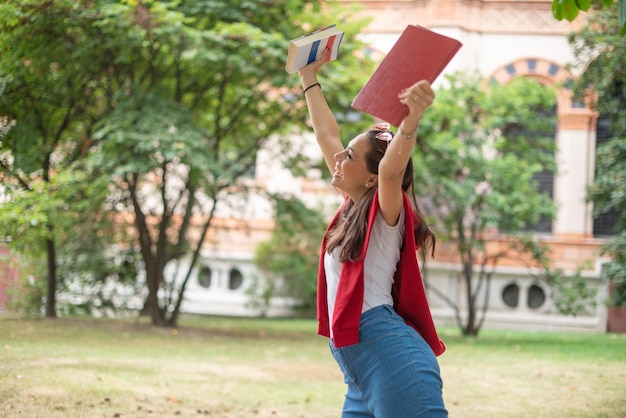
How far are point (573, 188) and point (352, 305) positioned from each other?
16.5 metres

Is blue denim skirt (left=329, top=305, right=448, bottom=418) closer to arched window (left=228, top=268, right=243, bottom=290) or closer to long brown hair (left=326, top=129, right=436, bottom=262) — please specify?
long brown hair (left=326, top=129, right=436, bottom=262)

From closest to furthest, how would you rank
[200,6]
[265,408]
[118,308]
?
[265,408] → [200,6] → [118,308]

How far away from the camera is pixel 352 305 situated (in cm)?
270

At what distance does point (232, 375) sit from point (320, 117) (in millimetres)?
5451

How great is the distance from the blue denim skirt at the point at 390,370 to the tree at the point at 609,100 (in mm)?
5967

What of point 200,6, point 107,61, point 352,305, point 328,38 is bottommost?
point 352,305

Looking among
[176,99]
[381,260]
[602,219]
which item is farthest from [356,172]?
[602,219]

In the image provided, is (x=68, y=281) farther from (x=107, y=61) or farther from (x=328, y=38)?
(x=328, y=38)

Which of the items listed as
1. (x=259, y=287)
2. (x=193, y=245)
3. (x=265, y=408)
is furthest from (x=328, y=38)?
(x=259, y=287)

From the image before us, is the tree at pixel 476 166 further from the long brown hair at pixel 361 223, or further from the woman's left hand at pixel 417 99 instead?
the woman's left hand at pixel 417 99

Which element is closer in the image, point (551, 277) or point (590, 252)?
point (551, 277)

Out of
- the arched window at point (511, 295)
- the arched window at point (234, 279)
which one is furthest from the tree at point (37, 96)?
the arched window at point (511, 295)

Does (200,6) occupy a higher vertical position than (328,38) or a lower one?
higher

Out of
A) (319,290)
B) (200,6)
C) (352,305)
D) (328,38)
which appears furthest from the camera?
(200,6)
